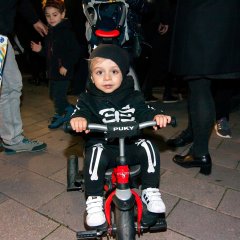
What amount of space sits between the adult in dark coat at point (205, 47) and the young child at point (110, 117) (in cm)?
58

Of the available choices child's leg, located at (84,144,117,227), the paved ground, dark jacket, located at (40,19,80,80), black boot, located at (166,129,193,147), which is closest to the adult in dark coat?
the paved ground

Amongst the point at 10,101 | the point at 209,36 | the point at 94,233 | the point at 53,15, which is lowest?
the point at 94,233

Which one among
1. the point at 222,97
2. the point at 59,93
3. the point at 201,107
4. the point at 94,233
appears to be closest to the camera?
the point at 94,233

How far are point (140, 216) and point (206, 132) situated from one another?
3.67ft

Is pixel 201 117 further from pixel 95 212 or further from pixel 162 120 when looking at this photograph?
pixel 95 212

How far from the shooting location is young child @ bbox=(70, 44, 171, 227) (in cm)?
198

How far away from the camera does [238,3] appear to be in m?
2.40

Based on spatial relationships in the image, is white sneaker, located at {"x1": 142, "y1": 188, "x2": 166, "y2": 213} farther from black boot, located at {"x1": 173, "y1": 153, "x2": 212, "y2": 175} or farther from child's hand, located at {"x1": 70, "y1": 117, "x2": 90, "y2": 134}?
black boot, located at {"x1": 173, "y1": 153, "x2": 212, "y2": 175}

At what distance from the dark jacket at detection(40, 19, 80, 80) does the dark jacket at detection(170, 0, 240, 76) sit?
2013 millimetres

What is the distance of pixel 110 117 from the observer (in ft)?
7.04

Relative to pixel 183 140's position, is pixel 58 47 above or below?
above

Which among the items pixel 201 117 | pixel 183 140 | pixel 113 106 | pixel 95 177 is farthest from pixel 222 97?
pixel 95 177

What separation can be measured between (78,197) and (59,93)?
2.19 meters

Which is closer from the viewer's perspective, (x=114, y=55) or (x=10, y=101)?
(x=114, y=55)
